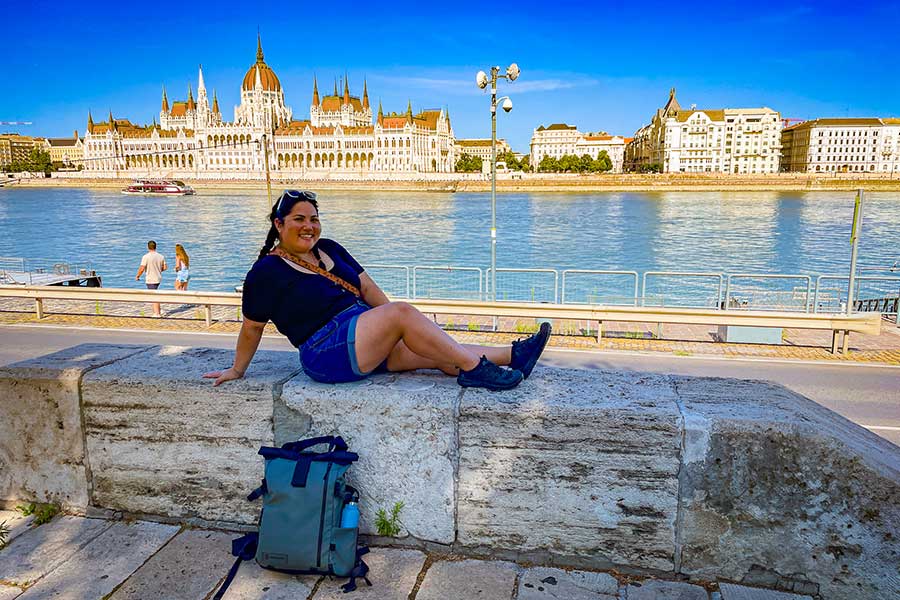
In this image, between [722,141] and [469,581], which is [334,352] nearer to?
[469,581]

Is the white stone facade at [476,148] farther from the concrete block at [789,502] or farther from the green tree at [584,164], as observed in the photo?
the concrete block at [789,502]

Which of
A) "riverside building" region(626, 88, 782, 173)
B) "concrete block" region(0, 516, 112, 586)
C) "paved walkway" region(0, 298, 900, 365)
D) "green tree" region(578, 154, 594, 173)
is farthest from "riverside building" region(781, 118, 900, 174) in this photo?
"concrete block" region(0, 516, 112, 586)

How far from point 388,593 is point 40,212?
89.5 metres

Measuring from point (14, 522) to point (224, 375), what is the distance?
1.29 metres

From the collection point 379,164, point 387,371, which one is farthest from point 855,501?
point 379,164

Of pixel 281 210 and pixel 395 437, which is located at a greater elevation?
pixel 281 210

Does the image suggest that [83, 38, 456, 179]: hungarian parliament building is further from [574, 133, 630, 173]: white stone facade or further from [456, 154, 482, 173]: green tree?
[574, 133, 630, 173]: white stone facade

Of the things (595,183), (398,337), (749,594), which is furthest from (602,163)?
(749,594)

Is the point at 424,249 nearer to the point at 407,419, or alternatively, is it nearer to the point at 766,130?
the point at 407,419

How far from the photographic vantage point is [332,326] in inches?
116

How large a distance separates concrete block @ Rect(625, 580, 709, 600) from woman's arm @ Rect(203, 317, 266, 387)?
1.86 meters

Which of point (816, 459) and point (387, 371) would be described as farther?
point (387, 371)

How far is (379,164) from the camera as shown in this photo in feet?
485

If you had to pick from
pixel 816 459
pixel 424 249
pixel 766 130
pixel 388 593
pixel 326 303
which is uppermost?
pixel 766 130
